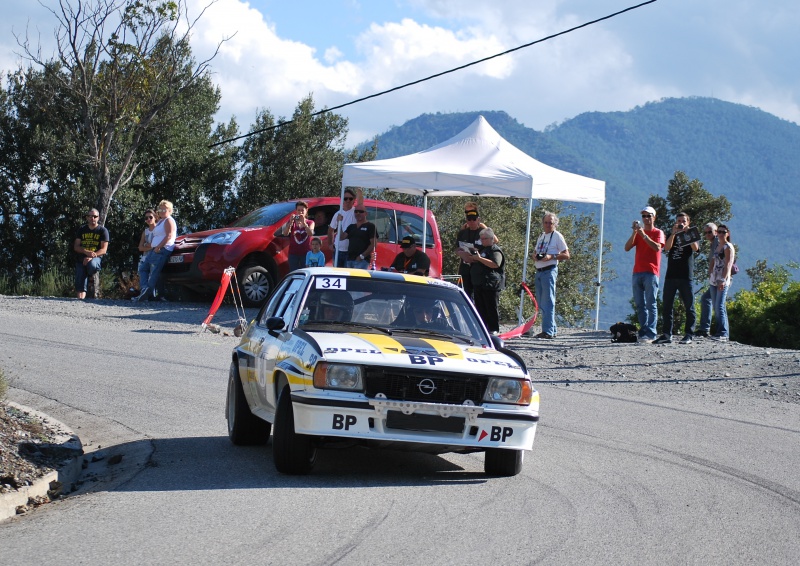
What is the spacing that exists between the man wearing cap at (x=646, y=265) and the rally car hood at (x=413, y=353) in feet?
33.0

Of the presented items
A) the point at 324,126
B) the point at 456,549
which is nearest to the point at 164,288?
the point at 324,126

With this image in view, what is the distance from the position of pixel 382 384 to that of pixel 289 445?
73 centimetres

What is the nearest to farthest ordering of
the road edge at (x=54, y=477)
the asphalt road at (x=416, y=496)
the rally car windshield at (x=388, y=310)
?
the asphalt road at (x=416, y=496) → the road edge at (x=54, y=477) → the rally car windshield at (x=388, y=310)

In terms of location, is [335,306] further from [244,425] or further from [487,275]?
[487,275]

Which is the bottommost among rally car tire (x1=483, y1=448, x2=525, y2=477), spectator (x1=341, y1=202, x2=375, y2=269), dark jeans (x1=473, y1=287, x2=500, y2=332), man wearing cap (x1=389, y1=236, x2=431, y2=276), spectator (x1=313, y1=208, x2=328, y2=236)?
rally car tire (x1=483, y1=448, x2=525, y2=477)

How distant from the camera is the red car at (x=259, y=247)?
65.6 ft

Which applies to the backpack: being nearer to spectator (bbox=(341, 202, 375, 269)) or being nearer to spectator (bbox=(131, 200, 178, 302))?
spectator (bbox=(341, 202, 375, 269))

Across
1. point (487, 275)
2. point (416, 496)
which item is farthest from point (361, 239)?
point (416, 496)

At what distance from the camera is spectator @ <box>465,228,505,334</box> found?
1566cm

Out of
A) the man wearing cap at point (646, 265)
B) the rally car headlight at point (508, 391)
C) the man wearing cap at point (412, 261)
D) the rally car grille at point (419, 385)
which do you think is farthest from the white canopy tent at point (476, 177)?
the rally car grille at point (419, 385)

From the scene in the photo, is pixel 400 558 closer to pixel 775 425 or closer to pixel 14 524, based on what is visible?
pixel 14 524

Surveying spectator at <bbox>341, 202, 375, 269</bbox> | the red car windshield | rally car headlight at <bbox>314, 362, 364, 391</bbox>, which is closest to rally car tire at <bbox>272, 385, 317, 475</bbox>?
rally car headlight at <bbox>314, 362, 364, 391</bbox>

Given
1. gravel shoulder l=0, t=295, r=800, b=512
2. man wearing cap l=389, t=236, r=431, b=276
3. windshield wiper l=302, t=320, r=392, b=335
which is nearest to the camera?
windshield wiper l=302, t=320, r=392, b=335

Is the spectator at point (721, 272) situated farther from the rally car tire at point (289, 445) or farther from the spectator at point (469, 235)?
the rally car tire at point (289, 445)
